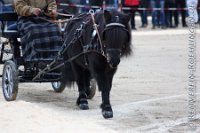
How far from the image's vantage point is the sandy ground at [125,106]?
934cm

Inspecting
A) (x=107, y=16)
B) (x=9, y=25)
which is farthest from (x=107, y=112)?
(x=9, y=25)

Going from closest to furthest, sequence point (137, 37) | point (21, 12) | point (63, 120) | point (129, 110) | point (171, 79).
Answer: point (63, 120), point (129, 110), point (21, 12), point (171, 79), point (137, 37)

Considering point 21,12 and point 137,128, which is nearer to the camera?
point 137,128

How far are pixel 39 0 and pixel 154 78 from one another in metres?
4.05

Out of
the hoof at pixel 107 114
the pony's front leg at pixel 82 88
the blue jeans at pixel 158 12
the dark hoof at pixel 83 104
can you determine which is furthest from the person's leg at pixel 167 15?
the hoof at pixel 107 114

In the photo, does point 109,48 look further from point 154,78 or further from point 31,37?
point 154,78

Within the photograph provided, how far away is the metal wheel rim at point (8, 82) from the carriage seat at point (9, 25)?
2.12 ft

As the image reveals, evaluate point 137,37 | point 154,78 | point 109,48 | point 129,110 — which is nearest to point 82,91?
point 129,110

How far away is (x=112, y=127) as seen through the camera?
959 cm

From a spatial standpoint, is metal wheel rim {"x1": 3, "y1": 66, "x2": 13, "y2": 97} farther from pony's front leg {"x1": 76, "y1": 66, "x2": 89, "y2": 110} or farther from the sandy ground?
pony's front leg {"x1": 76, "y1": 66, "x2": 89, "y2": 110}

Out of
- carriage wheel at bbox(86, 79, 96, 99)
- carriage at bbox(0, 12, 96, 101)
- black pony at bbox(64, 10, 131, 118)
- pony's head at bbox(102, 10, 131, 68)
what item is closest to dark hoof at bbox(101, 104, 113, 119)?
black pony at bbox(64, 10, 131, 118)

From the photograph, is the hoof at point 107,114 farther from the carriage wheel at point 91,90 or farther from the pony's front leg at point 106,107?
the carriage wheel at point 91,90

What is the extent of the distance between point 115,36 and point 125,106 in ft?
5.99

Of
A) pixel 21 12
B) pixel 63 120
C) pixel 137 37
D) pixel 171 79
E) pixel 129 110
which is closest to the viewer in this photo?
pixel 63 120
